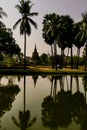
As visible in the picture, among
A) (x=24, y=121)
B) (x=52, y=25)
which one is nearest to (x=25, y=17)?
(x=52, y=25)

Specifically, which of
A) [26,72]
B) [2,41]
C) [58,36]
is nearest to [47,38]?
[58,36]

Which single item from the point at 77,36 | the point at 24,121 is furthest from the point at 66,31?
the point at 24,121

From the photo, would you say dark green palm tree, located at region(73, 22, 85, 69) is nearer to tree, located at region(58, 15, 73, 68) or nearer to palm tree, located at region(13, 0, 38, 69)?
tree, located at region(58, 15, 73, 68)

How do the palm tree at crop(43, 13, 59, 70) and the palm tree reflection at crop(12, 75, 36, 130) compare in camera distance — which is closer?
the palm tree reflection at crop(12, 75, 36, 130)

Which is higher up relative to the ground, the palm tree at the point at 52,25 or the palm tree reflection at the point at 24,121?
the palm tree at the point at 52,25

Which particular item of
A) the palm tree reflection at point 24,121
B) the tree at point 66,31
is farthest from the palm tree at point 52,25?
the palm tree reflection at point 24,121

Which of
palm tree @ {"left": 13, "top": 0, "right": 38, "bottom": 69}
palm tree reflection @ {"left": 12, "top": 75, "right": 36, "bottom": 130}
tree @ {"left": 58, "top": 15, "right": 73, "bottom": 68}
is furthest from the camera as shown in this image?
tree @ {"left": 58, "top": 15, "right": 73, "bottom": 68}

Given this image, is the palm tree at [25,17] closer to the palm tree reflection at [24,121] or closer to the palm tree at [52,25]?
the palm tree at [52,25]

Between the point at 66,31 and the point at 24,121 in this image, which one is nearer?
the point at 24,121

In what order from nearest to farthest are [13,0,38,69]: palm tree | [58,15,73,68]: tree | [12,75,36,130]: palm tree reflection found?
[12,75,36,130]: palm tree reflection < [13,0,38,69]: palm tree < [58,15,73,68]: tree

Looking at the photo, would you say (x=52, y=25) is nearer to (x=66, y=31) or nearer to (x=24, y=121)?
(x=66, y=31)

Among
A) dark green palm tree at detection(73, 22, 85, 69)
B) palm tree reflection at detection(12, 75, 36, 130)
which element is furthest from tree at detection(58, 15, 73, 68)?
palm tree reflection at detection(12, 75, 36, 130)

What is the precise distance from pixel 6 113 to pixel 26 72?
131 ft

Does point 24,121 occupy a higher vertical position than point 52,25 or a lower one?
lower
